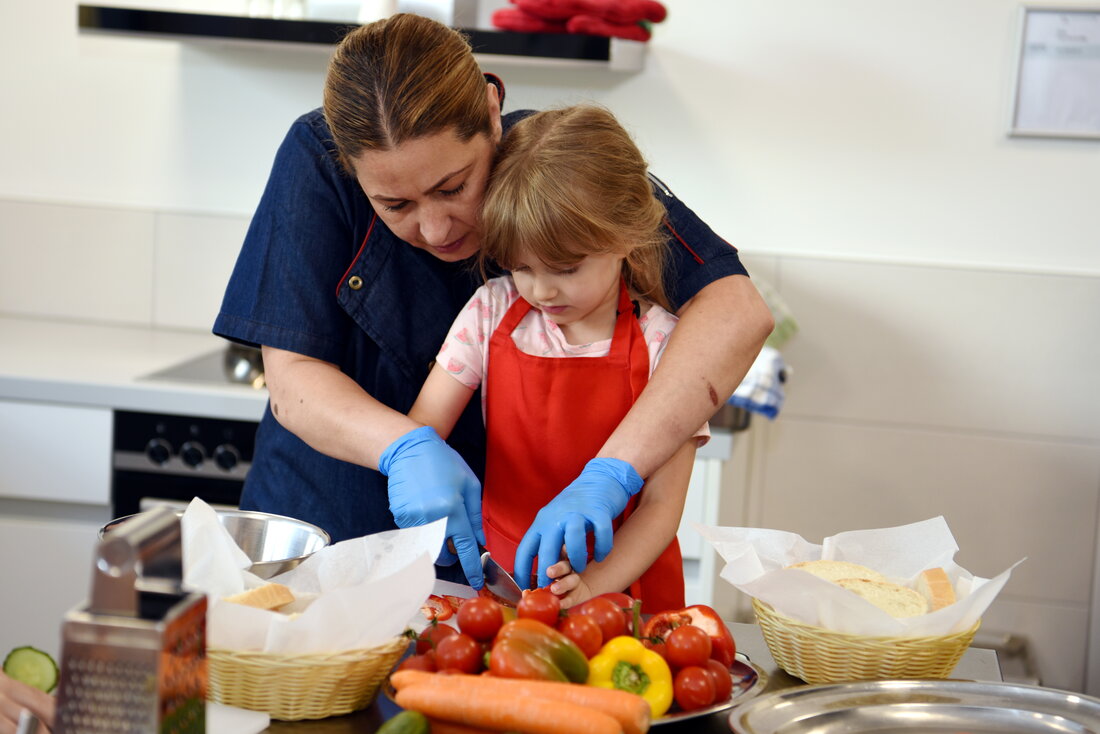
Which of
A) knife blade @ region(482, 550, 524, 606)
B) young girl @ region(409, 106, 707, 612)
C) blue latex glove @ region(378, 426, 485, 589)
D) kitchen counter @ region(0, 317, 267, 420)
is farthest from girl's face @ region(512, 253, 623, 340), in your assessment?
kitchen counter @ region(0, 317, 267, 420)

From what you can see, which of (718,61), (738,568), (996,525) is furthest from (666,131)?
(738,568)

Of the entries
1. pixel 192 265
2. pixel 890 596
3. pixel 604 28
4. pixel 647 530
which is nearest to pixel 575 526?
pixel 647 530

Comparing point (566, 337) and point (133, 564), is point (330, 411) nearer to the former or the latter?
point (566, 337)

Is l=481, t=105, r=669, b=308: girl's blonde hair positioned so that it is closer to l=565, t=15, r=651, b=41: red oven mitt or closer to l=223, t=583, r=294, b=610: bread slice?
l=223, t=583, r=294, b=610: bread slice

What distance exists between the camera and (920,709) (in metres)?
0.90

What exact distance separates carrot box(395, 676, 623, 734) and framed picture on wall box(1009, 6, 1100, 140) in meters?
1.95

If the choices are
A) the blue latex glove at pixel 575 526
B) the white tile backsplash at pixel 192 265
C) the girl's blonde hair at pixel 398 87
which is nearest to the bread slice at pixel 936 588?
the blue latex glove at pixel 575 526

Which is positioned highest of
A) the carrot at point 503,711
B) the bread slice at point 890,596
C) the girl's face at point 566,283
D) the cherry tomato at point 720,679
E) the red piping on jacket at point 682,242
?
the red piping on jacket at point 682,242

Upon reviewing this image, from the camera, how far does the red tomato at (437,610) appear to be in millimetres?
996

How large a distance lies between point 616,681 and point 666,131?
1.76 metres

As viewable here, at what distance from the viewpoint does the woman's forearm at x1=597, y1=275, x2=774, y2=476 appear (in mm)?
1218

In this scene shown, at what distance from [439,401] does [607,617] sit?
499mm

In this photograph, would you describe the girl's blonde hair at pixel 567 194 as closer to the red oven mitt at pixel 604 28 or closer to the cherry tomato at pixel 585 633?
the cherry tomato at pixel 585 633

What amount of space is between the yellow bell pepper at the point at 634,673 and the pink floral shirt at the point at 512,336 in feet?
1.67
